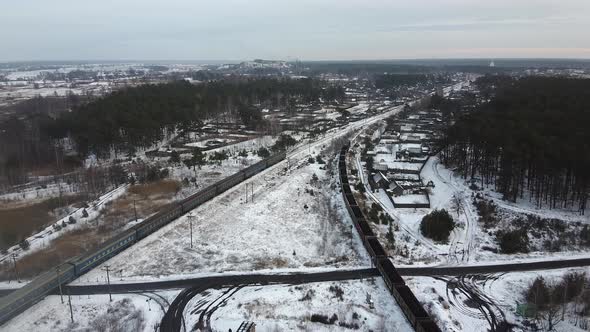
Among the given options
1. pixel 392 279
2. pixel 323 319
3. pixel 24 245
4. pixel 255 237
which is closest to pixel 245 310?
pixel 323 319

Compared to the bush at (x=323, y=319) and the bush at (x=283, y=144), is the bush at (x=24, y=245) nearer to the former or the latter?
the bush at (x=323, y=319)

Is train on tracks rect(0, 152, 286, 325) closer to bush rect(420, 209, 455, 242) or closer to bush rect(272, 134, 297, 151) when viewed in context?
bush rect(272, 134, 297, 151)

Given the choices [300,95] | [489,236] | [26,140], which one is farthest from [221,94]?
[489,236]

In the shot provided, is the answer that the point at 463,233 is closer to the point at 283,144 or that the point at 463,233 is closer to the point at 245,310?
the point at 245,310

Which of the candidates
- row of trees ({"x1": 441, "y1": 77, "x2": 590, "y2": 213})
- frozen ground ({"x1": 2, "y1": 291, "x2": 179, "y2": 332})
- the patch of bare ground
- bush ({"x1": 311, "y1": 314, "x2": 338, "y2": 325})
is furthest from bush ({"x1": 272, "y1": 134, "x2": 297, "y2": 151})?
bush ({"x1": 311, "y1": 314, "x2": 338, "y2": 325})

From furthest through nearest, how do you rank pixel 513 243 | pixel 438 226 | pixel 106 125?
pixel 106 125
pixel 438 226
pixel 513 243
